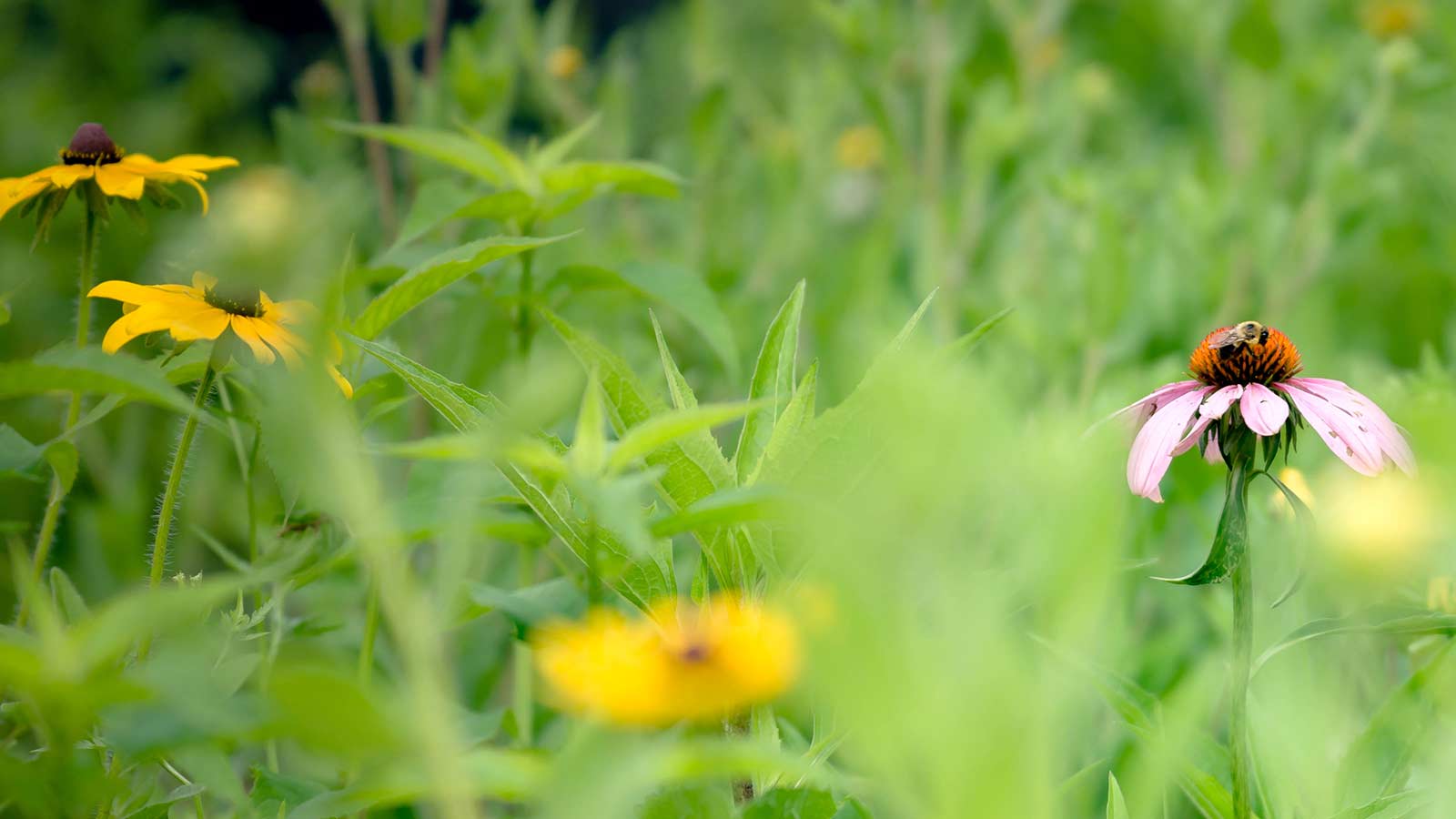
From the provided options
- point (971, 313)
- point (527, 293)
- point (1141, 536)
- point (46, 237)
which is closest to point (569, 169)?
point (527, 293)

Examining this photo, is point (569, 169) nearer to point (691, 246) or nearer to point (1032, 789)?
point (1032, 789)

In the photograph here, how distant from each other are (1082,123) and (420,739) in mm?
1014

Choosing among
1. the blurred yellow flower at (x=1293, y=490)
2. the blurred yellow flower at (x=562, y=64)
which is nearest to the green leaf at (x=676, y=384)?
the blurred yellow flower at (x=1293, y=490)

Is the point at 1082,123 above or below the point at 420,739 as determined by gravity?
above

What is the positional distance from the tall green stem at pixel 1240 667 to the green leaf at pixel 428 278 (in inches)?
7.4

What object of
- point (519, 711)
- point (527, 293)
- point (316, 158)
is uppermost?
point (316, 158)

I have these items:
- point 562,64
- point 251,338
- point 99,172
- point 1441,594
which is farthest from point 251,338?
point 562,64

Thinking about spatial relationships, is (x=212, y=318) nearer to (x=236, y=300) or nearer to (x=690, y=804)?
(x=236, y=300)

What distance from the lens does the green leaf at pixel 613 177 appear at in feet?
1.44

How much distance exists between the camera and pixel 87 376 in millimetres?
245

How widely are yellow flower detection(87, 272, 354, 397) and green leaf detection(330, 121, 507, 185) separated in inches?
3.7

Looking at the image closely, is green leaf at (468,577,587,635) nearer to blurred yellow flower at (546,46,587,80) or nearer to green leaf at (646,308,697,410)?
green leaf at (646,308,697,410)

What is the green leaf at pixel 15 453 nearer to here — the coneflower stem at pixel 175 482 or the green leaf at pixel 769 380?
the coneflower stem at pixel 175 482

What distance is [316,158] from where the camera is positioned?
0.77 m
